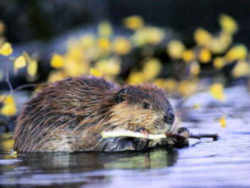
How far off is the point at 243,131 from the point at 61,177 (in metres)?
2.69

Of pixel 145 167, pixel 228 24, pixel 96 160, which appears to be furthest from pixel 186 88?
pixel 145 167

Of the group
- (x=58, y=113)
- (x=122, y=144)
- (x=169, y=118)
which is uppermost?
(x=58, y=113)

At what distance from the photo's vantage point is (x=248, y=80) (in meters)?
12.4

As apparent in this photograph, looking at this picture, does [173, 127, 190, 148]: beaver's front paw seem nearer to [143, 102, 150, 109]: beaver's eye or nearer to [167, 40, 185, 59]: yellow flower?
[143, 102, 150, 109]: beaver's eye

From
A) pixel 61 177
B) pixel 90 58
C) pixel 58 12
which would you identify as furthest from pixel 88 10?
pixel 61 177

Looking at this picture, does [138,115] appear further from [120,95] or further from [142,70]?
[142,70]

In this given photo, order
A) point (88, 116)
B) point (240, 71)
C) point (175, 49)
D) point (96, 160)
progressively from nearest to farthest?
point (96, 160), point (88, 116), point (175, 49), point (240, 71)

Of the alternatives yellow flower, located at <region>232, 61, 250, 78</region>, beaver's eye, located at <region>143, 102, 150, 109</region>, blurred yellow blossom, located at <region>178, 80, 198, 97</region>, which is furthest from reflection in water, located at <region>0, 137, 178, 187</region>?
yellow flower, located at <region>232, 61, 250, 78</region>

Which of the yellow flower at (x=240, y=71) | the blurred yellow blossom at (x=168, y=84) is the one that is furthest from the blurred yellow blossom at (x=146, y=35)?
the yellow flower at (x=240, y=71)

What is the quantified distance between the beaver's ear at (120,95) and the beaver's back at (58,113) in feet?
0.56

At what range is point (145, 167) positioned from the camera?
4336 mm

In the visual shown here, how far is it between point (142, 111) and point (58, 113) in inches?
32.8

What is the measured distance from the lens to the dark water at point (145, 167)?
12.3ft

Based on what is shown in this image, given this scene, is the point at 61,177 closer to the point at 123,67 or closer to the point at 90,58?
the point at 90,58
